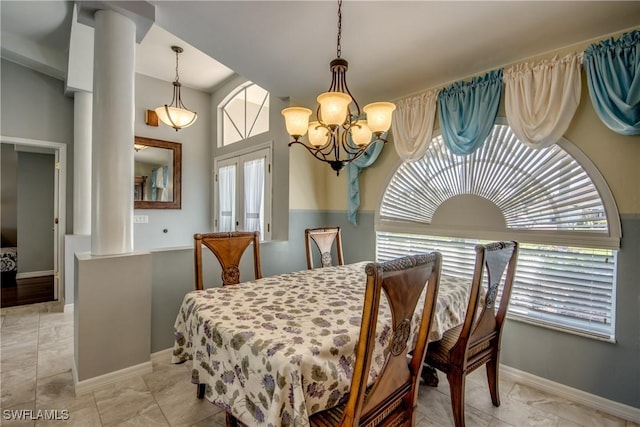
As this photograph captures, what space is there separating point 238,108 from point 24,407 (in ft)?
13.2

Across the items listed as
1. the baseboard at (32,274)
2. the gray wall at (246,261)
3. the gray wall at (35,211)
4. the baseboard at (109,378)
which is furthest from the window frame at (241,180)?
the baseboard at (32,274)

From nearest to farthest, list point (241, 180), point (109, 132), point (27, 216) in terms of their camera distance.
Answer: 1. point (109, 132)
2. point (241, 180)
3. point (27, 216)

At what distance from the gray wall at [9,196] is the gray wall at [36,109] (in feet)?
7.13

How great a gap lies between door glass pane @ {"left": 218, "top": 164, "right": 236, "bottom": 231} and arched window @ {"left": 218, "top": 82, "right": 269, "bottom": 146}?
1.60 ft

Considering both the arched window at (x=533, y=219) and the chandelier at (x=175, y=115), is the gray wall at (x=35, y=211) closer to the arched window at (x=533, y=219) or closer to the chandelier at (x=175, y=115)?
the chandelier at (x=175, y=115)

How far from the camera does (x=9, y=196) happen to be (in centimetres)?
536

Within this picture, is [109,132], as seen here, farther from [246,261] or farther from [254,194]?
[254,194]

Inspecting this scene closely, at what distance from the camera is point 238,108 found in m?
4.62

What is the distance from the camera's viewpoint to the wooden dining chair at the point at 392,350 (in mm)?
987

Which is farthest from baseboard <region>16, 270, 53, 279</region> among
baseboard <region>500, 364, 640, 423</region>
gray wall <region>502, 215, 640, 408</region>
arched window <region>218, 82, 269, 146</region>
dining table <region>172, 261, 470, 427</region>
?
gray wall <region>502, 215, 640, 408</region>

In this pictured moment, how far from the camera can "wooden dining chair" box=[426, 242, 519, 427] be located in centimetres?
161

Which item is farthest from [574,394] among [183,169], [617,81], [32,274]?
[32,274]

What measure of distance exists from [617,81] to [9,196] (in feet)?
27.1

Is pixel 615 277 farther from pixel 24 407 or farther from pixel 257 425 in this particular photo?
pixel 24 407
